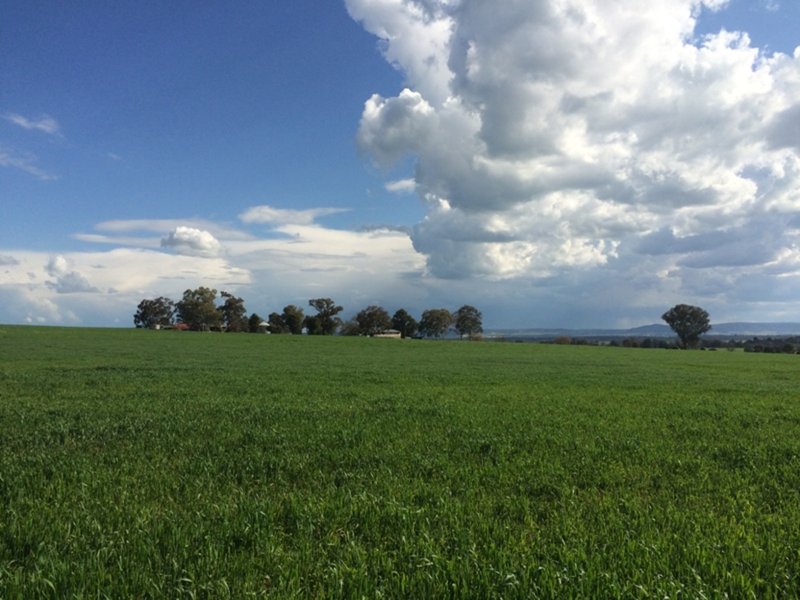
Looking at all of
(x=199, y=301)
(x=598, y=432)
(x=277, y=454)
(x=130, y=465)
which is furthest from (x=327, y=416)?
(x=199, y=301)

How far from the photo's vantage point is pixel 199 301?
169 m

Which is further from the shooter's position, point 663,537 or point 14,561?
point 663,537

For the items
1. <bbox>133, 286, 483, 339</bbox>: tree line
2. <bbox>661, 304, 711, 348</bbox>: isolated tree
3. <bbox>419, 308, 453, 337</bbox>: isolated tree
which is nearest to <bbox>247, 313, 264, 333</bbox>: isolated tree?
<bbox>133, 286, 483, 339</bbox>: tree line

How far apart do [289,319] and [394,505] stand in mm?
153421

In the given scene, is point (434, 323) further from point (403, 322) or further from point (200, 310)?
point (200, 310)

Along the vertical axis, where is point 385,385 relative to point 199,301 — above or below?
below

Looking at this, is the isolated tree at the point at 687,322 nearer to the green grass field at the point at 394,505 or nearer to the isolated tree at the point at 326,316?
the isolated tree at the point at 326,316

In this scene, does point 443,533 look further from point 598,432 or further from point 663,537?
point 598,432

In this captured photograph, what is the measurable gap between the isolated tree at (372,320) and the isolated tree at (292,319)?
21.5 meters

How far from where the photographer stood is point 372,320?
17125cm

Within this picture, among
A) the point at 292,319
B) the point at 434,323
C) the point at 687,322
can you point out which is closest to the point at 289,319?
the point at 292,319

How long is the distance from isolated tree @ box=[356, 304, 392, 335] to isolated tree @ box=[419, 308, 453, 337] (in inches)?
783

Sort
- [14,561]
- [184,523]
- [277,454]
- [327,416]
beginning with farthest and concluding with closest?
[327,416] < [277,454] < [184,523] < [14,561]

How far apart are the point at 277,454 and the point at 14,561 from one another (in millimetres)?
4591
